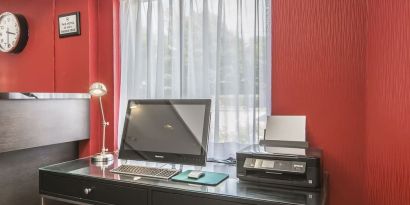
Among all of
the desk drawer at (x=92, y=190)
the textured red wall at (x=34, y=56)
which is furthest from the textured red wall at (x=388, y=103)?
the textured red wall at (x=34, y=56)

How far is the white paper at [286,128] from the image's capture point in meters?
1.76

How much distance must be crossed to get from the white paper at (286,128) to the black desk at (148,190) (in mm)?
331

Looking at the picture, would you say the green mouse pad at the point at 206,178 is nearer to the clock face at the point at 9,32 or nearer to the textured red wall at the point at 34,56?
the textured red wall at the point at 34,56

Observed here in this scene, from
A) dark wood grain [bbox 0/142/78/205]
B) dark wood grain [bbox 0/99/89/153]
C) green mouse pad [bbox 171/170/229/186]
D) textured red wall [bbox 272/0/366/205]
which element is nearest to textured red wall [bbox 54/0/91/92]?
dark wood grain [bbox 0/99/89/153]

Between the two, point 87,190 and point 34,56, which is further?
point 34,56

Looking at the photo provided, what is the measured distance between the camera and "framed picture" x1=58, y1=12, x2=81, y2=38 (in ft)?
7.92

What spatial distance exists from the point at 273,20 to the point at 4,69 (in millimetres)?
2461

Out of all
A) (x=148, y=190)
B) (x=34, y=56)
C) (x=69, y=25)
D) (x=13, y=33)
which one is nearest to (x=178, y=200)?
(x=148, y=190)

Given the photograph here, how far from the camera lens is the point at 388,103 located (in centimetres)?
140

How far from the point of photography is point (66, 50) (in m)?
2.48

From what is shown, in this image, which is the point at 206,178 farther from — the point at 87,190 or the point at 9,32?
the point at 9,32

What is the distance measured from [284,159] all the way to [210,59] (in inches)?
36.4

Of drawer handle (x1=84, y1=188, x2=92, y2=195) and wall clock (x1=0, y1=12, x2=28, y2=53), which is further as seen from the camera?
wall clock (x1=0, y1=12, x2=28, y2=53)

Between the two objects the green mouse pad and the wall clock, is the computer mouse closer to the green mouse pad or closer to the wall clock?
the green mouse pad
